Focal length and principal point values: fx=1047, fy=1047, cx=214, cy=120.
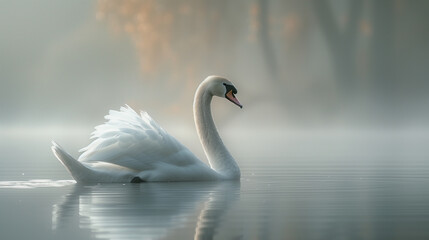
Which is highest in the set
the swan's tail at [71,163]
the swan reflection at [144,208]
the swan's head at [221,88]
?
the swan's head at [221,88]

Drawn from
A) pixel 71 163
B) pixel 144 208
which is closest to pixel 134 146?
pixel 71 163

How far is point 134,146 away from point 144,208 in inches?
80.8

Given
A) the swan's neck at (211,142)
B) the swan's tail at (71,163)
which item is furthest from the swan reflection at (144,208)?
the swan's neck at (211,142)

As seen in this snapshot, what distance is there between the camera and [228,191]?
878 centimetres

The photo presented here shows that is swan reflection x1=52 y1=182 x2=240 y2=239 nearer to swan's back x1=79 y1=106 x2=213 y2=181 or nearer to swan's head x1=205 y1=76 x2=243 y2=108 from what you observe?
swan's back x1=79 y1=106 x2=213 y2=181

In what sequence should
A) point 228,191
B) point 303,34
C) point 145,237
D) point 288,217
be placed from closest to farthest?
point 145,237 < point 288,217 < point 228,191 < point 303,34

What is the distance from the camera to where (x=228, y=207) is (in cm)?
741

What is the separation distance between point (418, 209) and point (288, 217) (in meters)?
1.06

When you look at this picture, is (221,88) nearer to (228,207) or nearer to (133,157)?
(133,157)

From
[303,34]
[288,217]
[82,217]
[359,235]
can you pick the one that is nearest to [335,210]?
[288,217]

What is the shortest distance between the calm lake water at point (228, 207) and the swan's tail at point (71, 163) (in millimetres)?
173

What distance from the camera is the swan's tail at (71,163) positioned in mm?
9047

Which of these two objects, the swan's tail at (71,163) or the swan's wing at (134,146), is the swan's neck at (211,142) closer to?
the swan's wing at (134,146)

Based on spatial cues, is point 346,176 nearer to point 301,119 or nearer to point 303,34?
point 303,34
